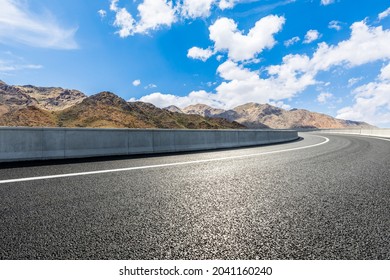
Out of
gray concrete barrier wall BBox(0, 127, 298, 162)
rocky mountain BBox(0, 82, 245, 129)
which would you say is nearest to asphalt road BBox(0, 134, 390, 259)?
gray concrete barrier wall BBox(0, 127, 298, 162)

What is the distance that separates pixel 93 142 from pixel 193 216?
788 cm

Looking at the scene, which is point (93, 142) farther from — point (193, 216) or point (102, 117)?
point (102, 117)

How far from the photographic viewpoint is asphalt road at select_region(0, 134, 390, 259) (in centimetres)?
253

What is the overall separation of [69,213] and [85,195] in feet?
2.97

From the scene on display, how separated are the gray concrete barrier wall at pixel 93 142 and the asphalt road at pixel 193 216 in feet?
9.44

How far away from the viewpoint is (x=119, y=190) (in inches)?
190

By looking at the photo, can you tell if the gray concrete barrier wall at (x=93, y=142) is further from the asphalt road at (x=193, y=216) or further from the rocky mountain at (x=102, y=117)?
the rocky mountain at (x=102, y=117)

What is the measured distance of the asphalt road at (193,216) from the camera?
99.7 inches

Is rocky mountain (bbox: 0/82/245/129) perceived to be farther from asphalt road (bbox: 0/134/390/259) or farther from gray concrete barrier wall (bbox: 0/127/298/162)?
asphalt road (bbox: 0/134/390/259)

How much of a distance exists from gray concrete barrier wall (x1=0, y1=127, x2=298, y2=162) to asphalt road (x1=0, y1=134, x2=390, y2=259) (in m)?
2.88

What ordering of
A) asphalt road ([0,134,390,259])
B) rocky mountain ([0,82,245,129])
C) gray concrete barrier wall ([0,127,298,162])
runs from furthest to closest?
rocky mountain ([0,82,245,129]), gray concrete barrier wall ([0,127,298,162]), asphalt road ([0,134,390,259])

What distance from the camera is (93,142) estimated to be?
10.4 meters

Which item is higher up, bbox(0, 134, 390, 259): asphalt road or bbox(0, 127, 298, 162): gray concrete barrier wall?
bbox(0, 127, 298, 162): gray concrete barrier wall
